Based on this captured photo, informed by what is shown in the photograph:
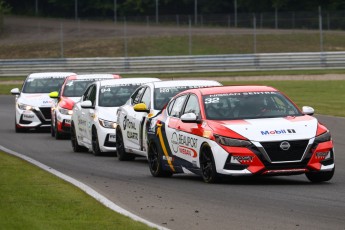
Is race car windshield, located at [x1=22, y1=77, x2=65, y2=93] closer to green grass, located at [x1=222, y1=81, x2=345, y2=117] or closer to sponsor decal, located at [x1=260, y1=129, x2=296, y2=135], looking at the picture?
green grass, located at [x1=222, y1=81, x2=345, y2=117]

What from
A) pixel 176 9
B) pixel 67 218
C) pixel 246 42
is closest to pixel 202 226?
pixel 67 218

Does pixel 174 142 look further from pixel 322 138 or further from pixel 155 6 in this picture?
pixel 155 6

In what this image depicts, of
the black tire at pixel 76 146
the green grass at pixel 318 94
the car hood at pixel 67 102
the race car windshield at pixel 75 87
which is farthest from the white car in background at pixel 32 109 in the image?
the green grass at pixel 318 94

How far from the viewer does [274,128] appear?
571 inches

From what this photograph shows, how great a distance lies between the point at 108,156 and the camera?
2191cm

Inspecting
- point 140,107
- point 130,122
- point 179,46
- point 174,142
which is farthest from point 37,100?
point 179,46

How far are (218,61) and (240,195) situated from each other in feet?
132

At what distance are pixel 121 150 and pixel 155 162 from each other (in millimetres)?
3497

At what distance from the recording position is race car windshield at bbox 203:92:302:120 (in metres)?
15.4

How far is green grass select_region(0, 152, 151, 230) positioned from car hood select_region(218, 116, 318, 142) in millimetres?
Answer: 2254

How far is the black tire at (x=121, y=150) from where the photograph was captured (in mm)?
20078

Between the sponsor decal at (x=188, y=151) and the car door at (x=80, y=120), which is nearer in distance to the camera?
the sponsor decal at (x=188, y=151)

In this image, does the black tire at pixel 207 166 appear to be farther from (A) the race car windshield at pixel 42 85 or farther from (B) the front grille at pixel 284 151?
(A) the race car windshield at pixel 42 85

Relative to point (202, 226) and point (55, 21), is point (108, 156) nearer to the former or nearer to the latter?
point (202, 226)
